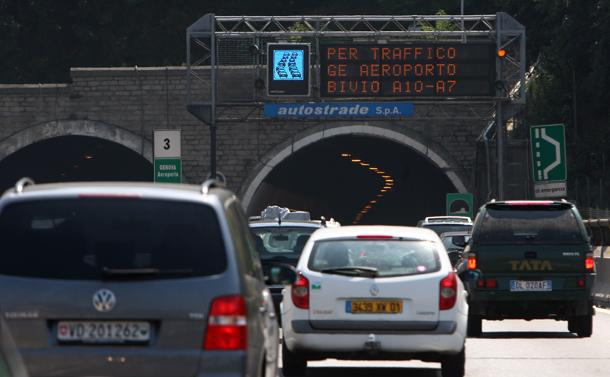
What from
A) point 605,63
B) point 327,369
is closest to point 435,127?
point 605,63

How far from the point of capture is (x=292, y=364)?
48.3 feet

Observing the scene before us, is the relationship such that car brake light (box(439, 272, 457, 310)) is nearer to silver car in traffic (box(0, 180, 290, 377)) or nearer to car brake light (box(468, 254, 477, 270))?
silver car in traffic (box(0, 180, 290, 377))

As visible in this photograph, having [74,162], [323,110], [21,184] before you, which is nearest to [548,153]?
[323,110]

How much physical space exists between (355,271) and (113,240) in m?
5.67

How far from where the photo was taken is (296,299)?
1443 cm

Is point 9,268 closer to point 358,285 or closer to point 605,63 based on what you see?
point 358,285

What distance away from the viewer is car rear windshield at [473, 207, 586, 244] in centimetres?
1989

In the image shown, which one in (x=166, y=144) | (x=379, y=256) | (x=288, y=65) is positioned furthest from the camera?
(x=288, y=65)

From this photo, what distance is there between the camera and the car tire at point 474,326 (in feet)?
66.0

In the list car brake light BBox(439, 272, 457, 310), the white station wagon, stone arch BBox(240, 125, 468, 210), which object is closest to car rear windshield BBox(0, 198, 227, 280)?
the white station wagon

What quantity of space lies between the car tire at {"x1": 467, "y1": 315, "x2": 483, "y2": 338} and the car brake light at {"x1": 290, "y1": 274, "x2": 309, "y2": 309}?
5996mm

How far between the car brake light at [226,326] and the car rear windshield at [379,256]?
5.57 meters

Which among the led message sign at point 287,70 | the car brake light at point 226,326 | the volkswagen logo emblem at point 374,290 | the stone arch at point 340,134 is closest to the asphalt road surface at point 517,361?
the volkswagen logo emblem at point 374,290

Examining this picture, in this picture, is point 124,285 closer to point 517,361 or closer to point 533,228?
point 517,361
